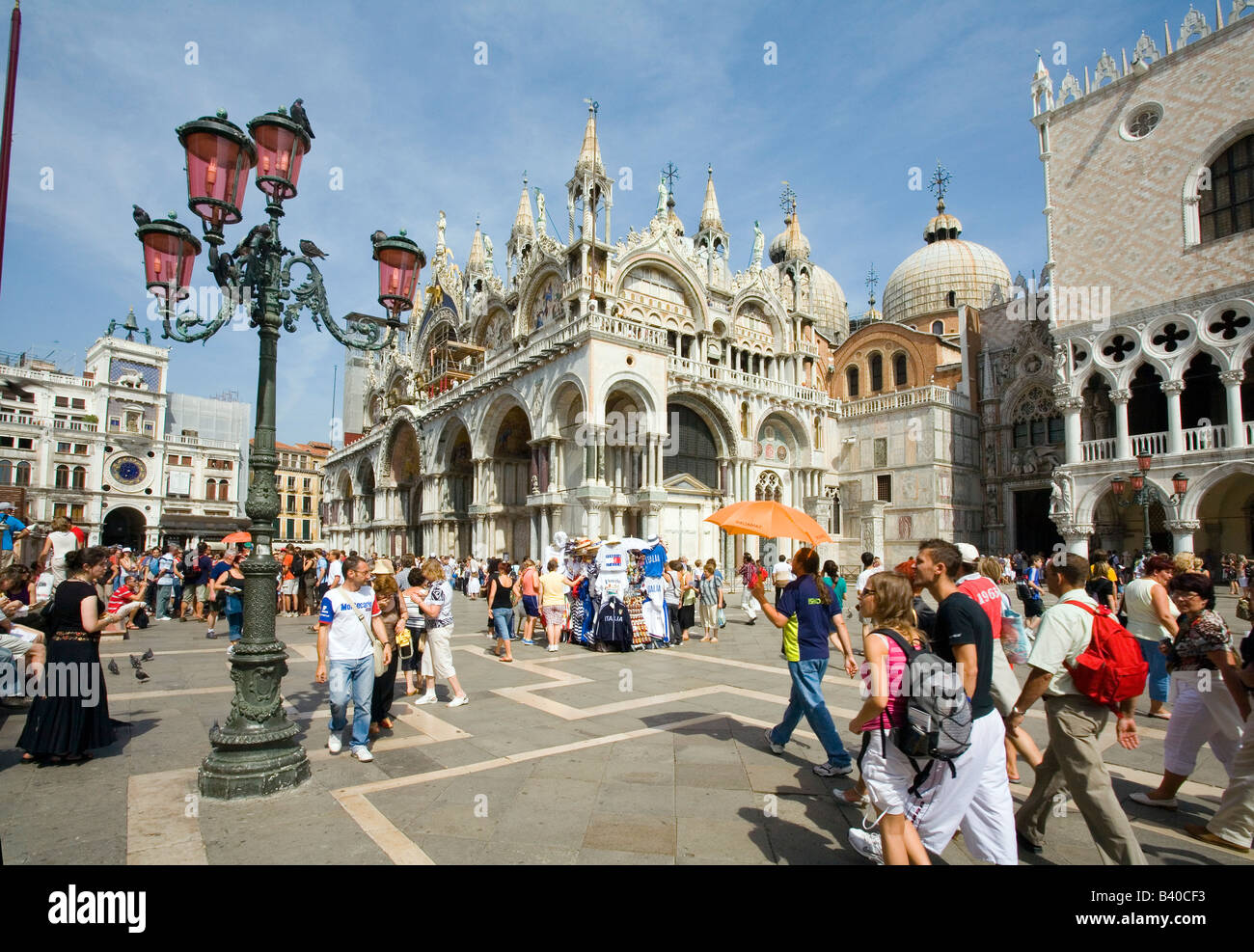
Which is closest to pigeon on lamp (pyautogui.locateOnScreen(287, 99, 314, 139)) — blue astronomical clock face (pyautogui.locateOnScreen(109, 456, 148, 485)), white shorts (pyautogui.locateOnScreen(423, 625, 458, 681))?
white shorts (pyautogui.locateOnScreen(423, 625, 458, 681))

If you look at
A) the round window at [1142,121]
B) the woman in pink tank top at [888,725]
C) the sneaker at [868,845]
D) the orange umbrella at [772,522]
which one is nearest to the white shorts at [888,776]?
the woman in pink tank top at [888,725]

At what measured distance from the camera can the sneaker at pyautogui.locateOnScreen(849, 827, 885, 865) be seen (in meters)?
3.93

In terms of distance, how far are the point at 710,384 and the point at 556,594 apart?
17.2 meters

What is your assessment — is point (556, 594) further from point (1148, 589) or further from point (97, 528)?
point (97, 528)

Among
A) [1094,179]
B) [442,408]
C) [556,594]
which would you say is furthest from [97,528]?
[1094,179]

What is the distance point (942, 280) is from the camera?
38.4 m

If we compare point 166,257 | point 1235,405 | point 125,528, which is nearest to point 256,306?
point 166,257

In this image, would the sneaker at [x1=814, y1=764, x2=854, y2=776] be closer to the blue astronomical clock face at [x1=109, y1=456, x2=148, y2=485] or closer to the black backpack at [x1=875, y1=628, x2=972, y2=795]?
the black backpack at [x1=875, y1=628, x2=972, y2=795]

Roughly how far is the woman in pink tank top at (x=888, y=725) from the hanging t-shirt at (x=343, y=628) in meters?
4.62

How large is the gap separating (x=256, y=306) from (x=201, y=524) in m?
59.3

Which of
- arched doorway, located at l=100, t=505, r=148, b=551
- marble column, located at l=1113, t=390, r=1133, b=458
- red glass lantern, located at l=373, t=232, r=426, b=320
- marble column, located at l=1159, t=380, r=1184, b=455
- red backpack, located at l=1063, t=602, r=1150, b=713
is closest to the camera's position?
red backpack, located at l=1063, t=602, r=1150, b=713

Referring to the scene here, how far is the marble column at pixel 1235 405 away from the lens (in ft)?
71.7

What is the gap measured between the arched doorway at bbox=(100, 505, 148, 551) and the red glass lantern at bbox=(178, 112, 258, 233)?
59.1m

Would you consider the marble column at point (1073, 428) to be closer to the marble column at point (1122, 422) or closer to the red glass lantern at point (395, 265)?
the marble column at point (1122, 422)
